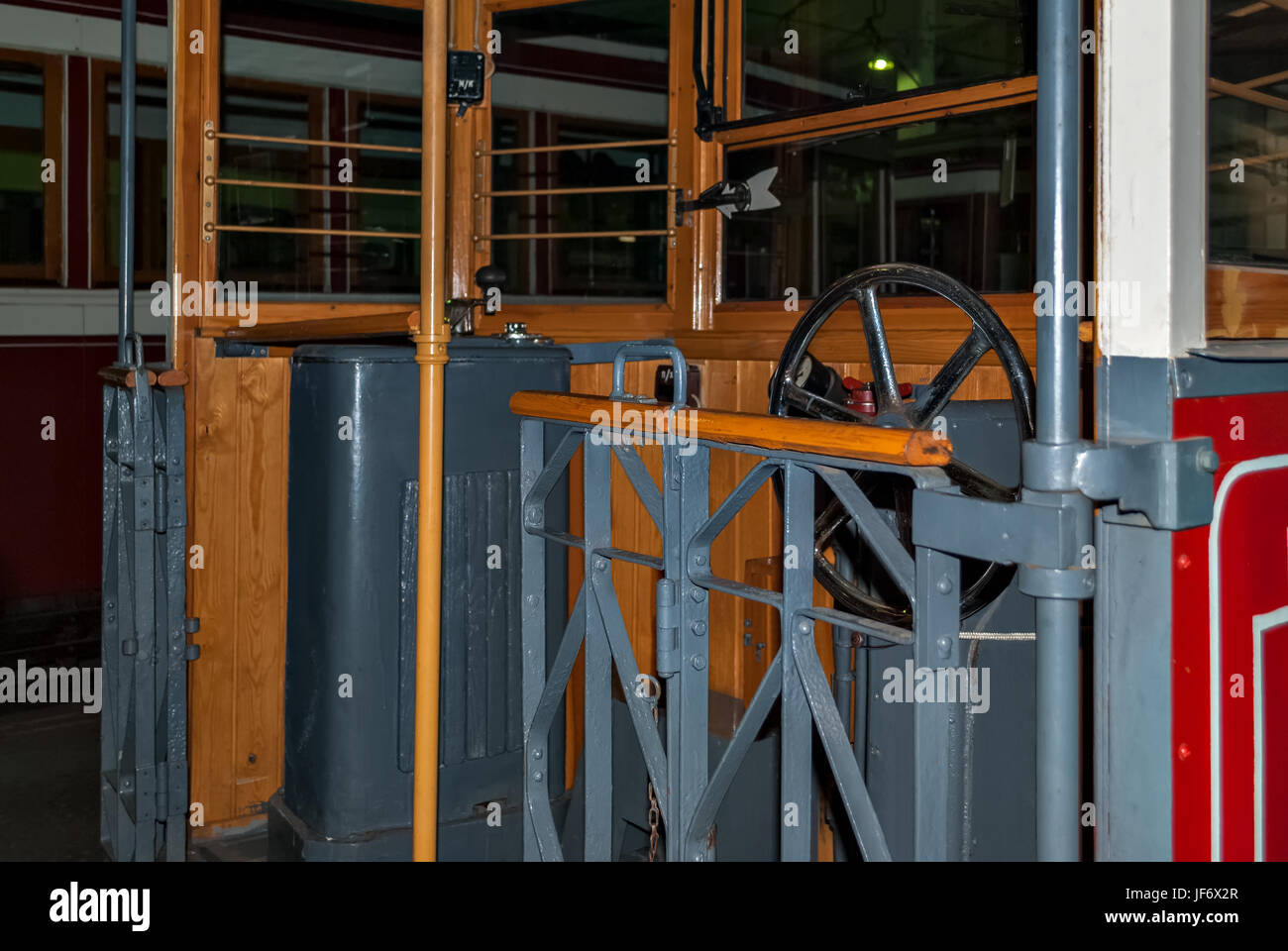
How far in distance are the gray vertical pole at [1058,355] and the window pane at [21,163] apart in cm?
565

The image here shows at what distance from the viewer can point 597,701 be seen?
6.52ft

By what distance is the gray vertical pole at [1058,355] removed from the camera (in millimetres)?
1204

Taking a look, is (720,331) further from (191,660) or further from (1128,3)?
(1128,3)

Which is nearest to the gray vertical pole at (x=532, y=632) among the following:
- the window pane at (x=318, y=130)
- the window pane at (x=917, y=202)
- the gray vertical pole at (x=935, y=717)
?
the gray vertical pole at (x=935, y=717)

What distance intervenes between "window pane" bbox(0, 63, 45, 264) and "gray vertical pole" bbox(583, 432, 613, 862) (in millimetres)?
4887

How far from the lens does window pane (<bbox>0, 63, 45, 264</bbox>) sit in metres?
5.62

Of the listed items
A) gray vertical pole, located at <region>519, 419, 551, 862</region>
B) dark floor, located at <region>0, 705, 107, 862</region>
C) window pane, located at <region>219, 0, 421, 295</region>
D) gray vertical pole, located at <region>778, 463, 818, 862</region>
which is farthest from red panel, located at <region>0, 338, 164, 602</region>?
gray vertical pole, located at <region>778, 463, 818, 862</region>

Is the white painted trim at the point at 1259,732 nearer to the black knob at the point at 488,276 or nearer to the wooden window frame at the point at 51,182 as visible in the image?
the black knob at the point at 488,276

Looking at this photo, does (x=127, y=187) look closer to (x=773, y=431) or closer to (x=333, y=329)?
(x=333, y=329)

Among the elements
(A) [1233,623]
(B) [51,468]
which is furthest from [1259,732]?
(B) [51,468]

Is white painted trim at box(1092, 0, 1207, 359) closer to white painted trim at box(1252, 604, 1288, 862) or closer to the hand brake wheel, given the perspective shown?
white painted trim at box(1252, 604, 1288, 862)

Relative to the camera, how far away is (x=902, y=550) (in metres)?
1.41

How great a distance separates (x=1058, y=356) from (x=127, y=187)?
2.67 metres
